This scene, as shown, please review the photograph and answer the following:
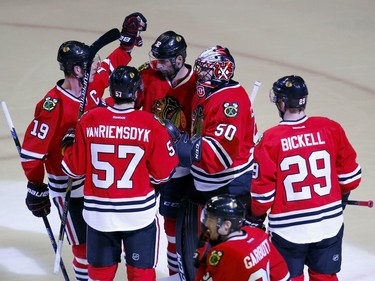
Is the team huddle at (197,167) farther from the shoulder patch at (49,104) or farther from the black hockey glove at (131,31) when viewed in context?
the black hockey glove at (131,31)

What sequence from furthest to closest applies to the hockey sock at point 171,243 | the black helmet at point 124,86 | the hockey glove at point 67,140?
1. the hockey sock at point 171,243
2. the hockey glove at point 67,140
3. the black helmet at point 124,86

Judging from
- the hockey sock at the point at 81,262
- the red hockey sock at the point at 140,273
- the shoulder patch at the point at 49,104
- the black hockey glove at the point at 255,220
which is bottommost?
the hockey sock at the point at 81,262

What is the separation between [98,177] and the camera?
475 cm

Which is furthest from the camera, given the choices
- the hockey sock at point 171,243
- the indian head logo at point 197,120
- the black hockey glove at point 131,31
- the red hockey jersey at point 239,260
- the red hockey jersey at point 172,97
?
the black hockey glove at point 131,31

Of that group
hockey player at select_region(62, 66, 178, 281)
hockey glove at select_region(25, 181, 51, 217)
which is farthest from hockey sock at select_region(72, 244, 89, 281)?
hockey player at select_region(62, 66, 178, 281)

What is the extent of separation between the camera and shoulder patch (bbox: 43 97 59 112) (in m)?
5.06

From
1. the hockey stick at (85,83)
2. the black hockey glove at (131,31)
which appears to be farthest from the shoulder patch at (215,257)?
the black hockey glove at (131,31)

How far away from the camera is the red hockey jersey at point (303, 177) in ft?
15.3

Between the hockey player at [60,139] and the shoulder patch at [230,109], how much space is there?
78 cm

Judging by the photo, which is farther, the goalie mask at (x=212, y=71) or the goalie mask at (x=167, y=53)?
the goalie mask at (x=167, y=53)

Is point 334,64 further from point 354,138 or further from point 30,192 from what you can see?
point 30,192

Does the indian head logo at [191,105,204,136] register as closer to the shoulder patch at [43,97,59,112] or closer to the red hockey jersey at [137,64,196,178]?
the red hockey jersey at [137,64,196,178]

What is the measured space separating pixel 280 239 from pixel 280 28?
247 inches

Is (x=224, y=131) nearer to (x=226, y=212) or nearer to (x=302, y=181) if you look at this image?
(x=302, y=181)
